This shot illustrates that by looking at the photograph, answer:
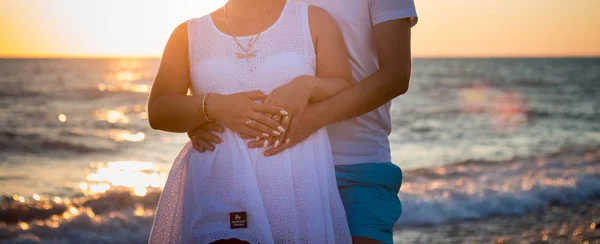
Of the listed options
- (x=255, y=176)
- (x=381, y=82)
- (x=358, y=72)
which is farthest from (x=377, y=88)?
(x=255, y=176)

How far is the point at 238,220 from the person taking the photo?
245cm

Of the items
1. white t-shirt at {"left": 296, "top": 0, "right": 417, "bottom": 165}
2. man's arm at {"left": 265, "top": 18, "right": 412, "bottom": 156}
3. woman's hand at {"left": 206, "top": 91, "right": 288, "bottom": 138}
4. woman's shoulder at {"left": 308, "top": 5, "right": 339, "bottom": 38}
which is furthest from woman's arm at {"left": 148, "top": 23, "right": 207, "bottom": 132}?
white t-shirt at {"left": 296, "top": 0, "right": 417, "bottom": 165}

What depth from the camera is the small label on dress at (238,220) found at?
244cm

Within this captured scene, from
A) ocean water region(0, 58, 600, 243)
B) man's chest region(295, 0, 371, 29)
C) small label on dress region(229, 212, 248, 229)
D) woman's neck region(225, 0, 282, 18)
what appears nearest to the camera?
small label on dress region(229, 212, 248, 229)

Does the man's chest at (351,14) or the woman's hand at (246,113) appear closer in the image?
the woman's hand at (246,113)

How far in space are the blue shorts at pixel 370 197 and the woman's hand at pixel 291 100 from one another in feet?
1.48

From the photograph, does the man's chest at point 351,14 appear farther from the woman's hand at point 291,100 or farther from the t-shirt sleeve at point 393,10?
the woman's hand at point 291,100

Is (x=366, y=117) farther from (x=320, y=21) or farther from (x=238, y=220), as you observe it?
(x=238, y=220)

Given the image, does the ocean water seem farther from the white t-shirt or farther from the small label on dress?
the small label on dress

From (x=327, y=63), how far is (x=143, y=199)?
782cm

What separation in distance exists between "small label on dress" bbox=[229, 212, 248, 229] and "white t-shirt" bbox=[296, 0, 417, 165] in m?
0.61

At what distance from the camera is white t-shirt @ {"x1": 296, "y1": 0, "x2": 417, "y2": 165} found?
2857 mm

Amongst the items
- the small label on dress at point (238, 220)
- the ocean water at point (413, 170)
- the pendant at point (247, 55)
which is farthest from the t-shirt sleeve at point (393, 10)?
the ocean water at point (413, 170)

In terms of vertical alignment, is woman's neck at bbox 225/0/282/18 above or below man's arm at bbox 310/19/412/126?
above
